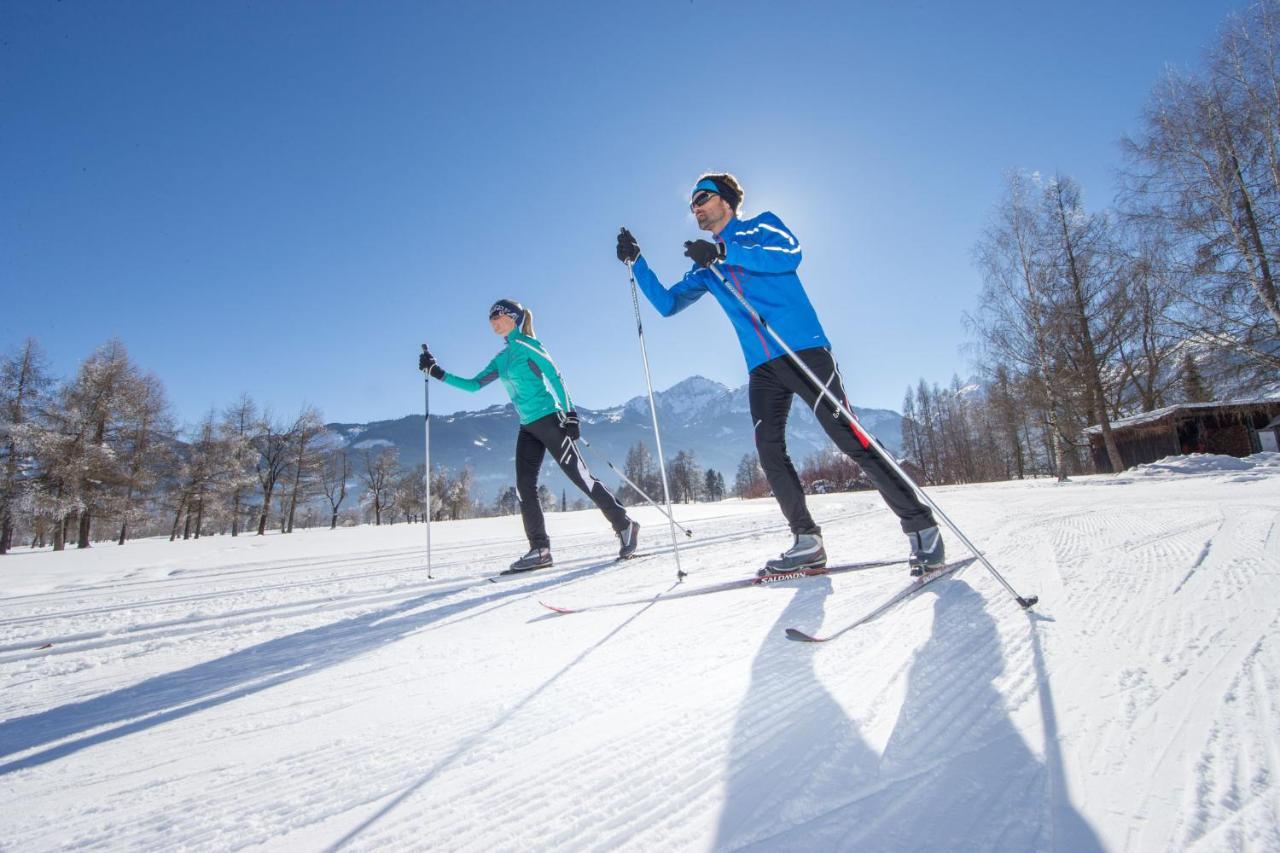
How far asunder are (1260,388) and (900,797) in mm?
17045

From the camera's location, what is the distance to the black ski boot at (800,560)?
245cm

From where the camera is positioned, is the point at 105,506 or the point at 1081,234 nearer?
the point at 1081,234

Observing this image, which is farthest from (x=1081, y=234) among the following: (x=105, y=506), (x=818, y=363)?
(x=105, y=506)

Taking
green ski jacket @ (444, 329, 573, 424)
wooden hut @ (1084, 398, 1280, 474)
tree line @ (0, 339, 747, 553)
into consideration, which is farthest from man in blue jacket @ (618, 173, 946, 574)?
wooden hut @ (1084, 398, 1280, 474)

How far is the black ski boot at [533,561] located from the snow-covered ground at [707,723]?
1302 millimetres

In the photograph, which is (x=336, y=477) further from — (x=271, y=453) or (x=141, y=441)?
(x=141, y=441)

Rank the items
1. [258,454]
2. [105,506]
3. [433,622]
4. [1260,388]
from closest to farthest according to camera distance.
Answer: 1. [433,622]
2. [1260,388]
3. [105,506]
4. [258,454]

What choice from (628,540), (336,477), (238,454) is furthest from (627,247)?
(336,477)

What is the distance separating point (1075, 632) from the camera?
1311mm

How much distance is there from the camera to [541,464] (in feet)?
14.0

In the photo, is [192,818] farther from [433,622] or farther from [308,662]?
[433,622]

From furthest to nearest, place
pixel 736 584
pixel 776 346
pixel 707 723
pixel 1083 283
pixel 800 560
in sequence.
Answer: pixel 1083 283 → pixel 776 346 → pixel 800 560 → pixel 736 584 → pixel 707 723

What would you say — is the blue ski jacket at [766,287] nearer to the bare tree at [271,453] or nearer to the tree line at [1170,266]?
the tree line at [1170,266]

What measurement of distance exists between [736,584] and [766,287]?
1.66 metres
